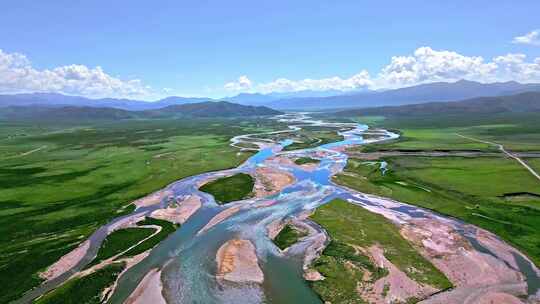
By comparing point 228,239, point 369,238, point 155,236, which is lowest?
point 228,239

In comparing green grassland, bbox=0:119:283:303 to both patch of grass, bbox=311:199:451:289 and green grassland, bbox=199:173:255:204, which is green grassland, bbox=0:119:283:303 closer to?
green grassland, bbox=199:173:255:204

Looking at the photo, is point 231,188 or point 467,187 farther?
point 231,188

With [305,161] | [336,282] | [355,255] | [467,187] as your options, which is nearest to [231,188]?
[305,161]

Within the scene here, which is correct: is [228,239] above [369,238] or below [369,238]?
below

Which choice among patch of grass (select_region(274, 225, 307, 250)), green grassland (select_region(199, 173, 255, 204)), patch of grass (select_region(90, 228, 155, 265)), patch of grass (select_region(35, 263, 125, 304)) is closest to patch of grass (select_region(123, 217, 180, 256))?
patch of grass (select_region(90, 228, 155, 265))

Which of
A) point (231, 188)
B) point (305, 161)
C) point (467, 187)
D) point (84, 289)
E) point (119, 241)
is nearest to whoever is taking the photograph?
point (84, 289)

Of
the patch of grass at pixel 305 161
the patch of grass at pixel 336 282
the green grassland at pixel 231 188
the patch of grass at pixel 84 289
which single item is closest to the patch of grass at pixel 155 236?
the patch of grass at pixel 84 289

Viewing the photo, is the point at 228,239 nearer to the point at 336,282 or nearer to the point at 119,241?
the point at 119,241

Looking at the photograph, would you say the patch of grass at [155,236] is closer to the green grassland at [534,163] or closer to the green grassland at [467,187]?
the green grassland at [467,187]
